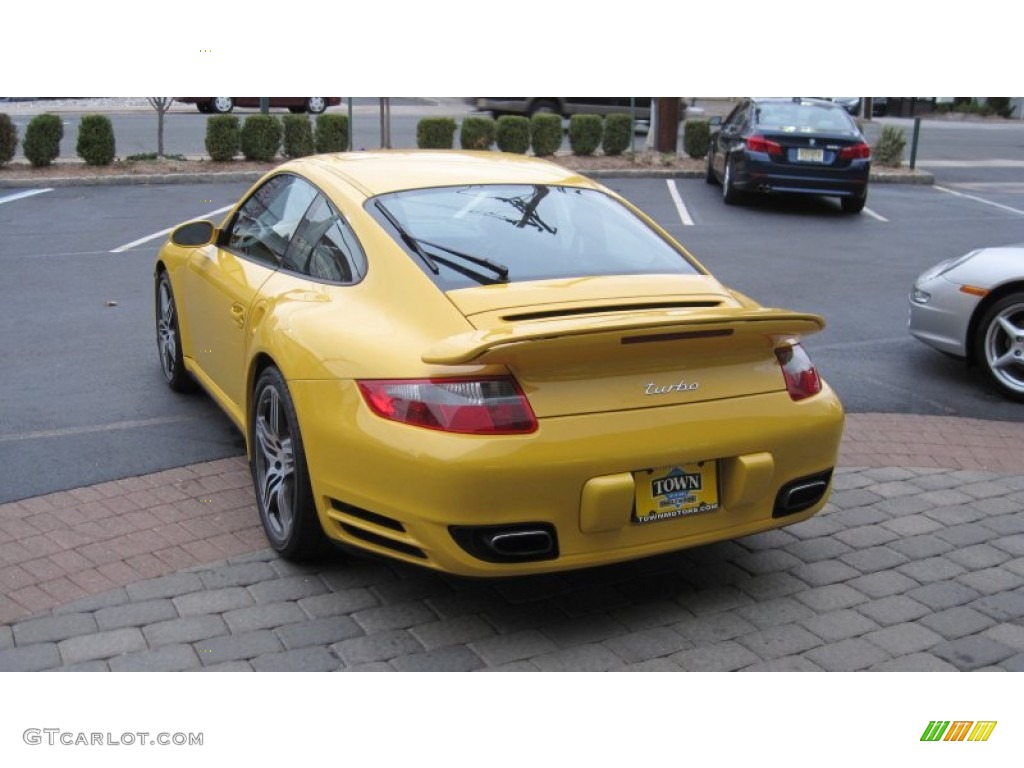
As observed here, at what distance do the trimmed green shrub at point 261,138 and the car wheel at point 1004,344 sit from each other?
1191 cm

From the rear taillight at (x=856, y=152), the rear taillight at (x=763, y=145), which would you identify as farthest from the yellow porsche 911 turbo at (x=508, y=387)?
the rear taillight at (x=856, y=152)

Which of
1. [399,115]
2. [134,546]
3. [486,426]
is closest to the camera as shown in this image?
[486,426]

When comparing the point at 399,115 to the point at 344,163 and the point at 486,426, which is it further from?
the point at 486,426

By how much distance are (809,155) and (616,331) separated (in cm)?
1169

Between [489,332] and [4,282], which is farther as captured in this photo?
[4,282]

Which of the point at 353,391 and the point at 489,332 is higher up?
the point at 489,332

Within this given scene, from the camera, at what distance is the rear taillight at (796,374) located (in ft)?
13.7

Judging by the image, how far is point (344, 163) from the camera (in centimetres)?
511

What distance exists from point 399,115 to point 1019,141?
1418cm

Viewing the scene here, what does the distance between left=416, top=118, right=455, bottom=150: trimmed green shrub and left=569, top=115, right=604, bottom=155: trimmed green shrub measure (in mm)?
1926

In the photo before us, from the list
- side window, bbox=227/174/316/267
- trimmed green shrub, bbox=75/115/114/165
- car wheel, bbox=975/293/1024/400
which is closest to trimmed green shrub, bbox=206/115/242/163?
trimmed green shrub, bbox=75/115/114/165
